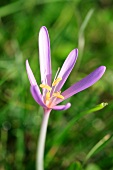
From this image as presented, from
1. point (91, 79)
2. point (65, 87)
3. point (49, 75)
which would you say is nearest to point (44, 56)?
point (49, 75)

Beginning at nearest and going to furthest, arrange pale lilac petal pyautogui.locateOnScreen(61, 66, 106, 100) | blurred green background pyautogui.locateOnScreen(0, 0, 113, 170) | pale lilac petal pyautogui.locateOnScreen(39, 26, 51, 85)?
1. pale lilac petal pyautogui.locateOnScreen(61, 66, 106, 100)
2. pale lilac petal pyautogui.locateOnScreen(39, 26, 51, 85)
3. blurred green background pyautogui.locateOnScreen(0, 0, 113, 170)

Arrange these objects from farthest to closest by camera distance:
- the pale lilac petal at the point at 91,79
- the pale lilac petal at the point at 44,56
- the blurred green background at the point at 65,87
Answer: the blurred green background at the point at 65,87 < the pale lilac petal at the point at 44,56 < the pale lilac petal at the point at 91,79

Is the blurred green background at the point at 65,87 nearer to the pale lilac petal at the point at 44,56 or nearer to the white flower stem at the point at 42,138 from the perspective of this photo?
the white flower stem at the point at 42,138

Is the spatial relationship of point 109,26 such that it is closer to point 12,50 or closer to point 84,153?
point 12,50

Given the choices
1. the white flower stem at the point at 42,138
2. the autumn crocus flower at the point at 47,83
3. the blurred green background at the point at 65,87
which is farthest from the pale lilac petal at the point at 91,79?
the blurred green background at the point at 65,87

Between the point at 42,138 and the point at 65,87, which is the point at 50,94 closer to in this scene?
the point at 42,138

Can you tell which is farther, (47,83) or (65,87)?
(65,87)

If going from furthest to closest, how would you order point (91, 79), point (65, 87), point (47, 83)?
point (65, 87) → point (47, 83) → point (91, 79)

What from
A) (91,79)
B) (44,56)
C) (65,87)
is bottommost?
(91,79)

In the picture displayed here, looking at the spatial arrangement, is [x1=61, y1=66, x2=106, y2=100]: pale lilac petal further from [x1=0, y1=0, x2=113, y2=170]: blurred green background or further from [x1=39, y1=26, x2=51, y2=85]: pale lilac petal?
[x1=0, y1=0, x2=113, y2=170]: blurred green background

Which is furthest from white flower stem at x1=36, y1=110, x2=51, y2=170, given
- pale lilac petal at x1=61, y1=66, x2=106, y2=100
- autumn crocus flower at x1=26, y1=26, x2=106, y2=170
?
pale lilac petal at x1=61, y1=66, x2=106, y2=100
